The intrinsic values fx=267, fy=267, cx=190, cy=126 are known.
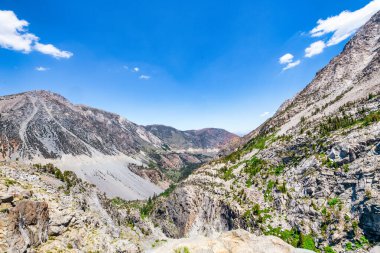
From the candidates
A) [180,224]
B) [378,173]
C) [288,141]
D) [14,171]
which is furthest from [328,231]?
[14,171]

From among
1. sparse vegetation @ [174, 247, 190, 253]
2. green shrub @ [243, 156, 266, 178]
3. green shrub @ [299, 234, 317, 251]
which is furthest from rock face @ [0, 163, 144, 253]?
green shrub @ [243, 156, 266, 178]

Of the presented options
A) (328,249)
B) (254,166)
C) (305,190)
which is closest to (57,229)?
(328,249)

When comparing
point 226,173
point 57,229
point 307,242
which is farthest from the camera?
point 226,173

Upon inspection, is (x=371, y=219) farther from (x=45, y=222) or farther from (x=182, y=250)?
(x=45, y=222)

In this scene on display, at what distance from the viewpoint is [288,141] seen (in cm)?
7944

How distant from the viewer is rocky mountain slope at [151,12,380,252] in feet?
151

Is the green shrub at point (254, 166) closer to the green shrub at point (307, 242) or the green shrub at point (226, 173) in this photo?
the green shrub at point (226, 173)

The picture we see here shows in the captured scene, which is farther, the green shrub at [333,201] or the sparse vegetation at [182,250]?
the green shrub at [333,201]

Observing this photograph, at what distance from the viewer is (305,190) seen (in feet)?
188

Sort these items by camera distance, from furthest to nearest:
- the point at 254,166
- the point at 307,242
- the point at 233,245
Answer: the point at 254,166, the point at 307,242, the point at 233,245

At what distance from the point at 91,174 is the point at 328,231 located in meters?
169

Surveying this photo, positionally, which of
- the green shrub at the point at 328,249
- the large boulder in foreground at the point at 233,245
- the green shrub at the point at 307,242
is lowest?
the green shrub at the point at 328,249

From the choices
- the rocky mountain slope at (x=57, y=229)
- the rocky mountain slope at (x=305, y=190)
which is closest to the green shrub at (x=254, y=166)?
the rocky mountain slope at (x=305, y=190)

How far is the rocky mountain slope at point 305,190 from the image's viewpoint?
4600cm
